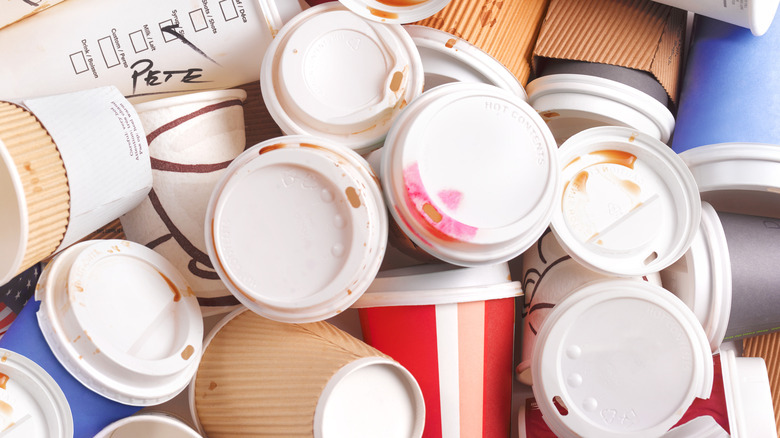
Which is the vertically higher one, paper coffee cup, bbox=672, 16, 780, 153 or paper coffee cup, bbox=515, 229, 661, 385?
paper coffee cup, bbox=672, 16, 780, 153

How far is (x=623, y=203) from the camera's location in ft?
4.09

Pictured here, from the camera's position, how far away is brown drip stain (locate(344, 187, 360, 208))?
41.1 inches

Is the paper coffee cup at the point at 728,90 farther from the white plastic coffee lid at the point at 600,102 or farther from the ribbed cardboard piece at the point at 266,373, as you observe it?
the ribbed cardboard piece at the point at 266,373

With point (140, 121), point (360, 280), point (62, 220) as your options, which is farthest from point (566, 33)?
point (62, 220)

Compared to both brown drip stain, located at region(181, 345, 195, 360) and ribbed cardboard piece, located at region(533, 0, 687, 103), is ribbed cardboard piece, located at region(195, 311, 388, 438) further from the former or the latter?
ribbed cardboard piece, located at region(533, 0, 687, 103)

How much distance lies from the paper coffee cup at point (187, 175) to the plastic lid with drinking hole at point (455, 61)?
41cm

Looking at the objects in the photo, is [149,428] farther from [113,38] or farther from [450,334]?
[113,38]

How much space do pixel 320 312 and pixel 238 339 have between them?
25 cm

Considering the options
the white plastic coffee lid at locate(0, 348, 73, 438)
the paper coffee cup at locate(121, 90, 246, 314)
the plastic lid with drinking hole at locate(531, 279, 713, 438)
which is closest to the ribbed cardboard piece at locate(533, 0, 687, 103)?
the plastic lid with drinking hole at locate(531, 279, 713, 438)

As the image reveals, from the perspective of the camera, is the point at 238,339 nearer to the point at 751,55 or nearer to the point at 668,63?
the point at 668,63

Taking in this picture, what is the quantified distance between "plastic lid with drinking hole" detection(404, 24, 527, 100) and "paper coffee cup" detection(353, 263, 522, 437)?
15.7 inches

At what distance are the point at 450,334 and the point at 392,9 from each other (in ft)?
2.11

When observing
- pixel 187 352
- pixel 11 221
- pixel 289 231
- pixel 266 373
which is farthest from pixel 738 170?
pixel 11 221

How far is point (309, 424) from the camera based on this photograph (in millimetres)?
1014
